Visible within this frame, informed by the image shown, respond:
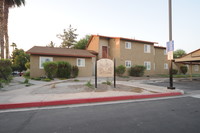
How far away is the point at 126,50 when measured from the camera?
19.3m

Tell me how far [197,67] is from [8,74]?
1633 inches

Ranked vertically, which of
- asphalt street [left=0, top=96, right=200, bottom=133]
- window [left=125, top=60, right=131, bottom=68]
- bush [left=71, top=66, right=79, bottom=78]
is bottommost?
asphalt street [left=0, top=96, right=200, bottom=133]

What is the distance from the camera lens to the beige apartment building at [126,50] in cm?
1900

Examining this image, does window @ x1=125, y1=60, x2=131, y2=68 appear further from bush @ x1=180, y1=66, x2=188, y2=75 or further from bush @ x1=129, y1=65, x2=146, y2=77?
bush @ x1=180, y1=66, x2=188, y2=75

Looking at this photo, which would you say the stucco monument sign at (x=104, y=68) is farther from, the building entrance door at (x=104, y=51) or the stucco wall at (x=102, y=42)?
the building entrance door at (x=104, y=51)

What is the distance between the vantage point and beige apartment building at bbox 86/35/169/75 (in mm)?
19000

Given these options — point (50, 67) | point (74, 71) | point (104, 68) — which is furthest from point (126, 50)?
point (50, 67)

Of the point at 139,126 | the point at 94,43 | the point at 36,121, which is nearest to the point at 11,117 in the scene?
the point at 36,121

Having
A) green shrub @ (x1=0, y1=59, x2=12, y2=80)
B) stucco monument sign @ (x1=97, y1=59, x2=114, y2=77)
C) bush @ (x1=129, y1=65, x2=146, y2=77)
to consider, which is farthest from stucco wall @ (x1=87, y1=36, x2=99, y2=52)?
green shrub @ (x1=0, y1=59, x2=12, y2=80)

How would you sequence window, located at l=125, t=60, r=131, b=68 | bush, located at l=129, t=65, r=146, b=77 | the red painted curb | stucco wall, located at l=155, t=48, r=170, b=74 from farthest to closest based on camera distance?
stucco wall, located at l=155, t=48, r=170, b=74, window, located at l=125, t=60, r=131, b=68, bush, located at l=129, t=65, r=146, b=77, the red painted curb

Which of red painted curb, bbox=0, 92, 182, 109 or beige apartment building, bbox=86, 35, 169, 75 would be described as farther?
beige apartment building, bbox=86, 35, 169, 75

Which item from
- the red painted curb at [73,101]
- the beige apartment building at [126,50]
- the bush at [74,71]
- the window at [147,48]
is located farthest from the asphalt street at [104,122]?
the window at [147,48]

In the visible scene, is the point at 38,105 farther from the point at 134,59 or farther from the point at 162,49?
the point at 162,49

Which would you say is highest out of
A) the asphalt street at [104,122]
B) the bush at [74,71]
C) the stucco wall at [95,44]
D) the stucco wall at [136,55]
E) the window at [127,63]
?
the stucco wall at [95,44]
